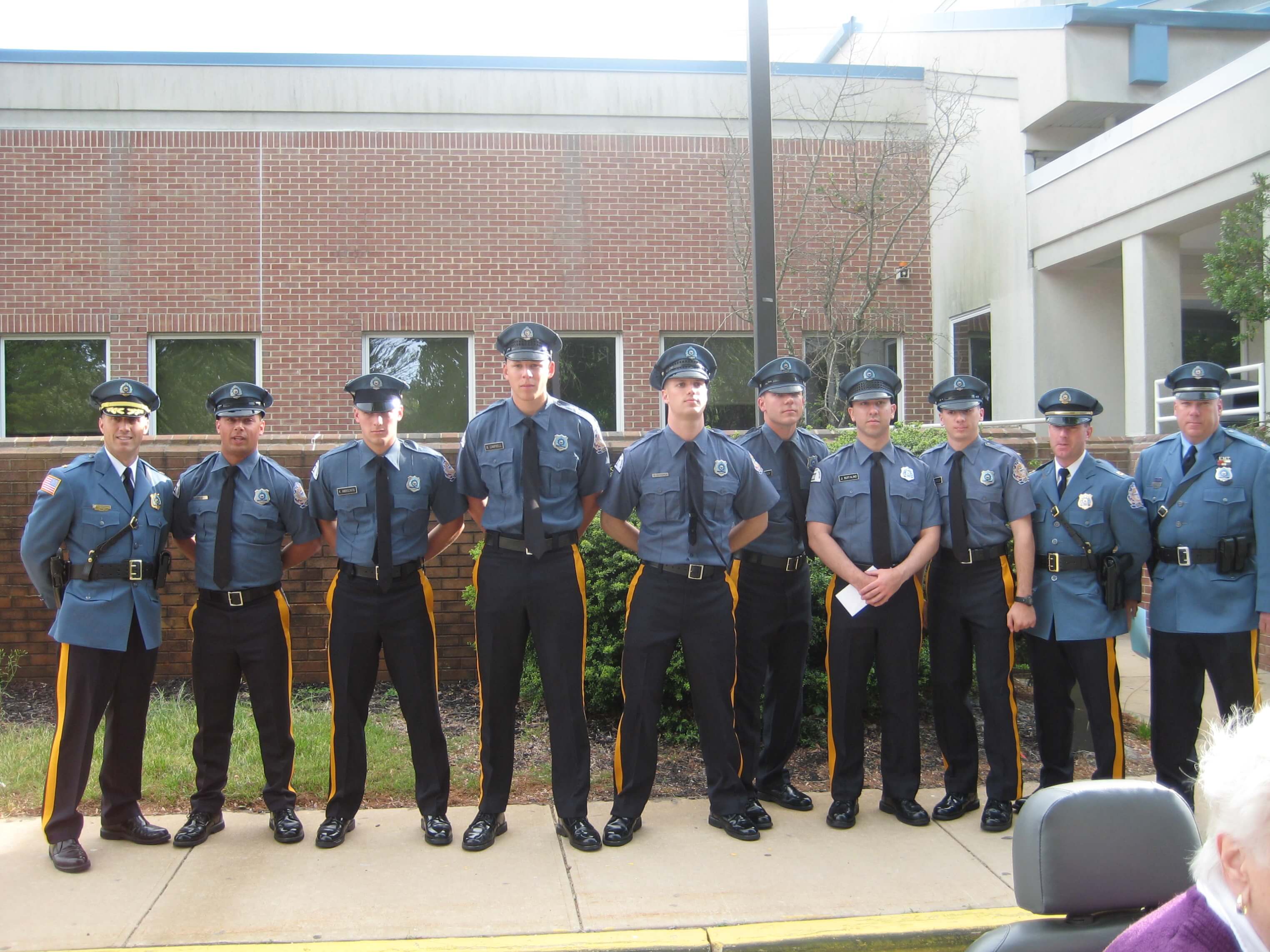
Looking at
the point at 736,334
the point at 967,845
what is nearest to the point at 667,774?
the point at 967,845

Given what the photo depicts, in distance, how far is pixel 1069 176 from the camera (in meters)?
12.2

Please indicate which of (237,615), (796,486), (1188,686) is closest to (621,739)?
(796,486)

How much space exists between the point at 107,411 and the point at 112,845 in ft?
6.78

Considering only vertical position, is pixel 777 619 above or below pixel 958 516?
below

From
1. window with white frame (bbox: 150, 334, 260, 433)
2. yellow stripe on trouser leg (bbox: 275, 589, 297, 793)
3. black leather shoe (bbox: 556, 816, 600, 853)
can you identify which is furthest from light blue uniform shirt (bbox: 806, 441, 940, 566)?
window with white frame (bbox: 150, 334, 260, 433)

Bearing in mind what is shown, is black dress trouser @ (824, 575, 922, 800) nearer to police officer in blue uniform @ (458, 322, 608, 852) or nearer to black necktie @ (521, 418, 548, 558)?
police officer in blue uniform @ (458, 322, 608, 852)

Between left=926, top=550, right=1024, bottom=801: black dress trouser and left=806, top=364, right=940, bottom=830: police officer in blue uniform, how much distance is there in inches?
6.4

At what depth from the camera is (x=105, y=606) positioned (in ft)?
15.9

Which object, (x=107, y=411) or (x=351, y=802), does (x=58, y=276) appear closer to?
(x=107, y=411)

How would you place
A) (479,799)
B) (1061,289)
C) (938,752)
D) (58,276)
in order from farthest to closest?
(1061,289) → (58,276) → (938,752) → (479,799)

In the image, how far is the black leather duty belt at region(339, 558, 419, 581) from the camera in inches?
199

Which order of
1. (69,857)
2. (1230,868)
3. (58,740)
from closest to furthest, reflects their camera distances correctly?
(1230,868), (69,857), (58,740)

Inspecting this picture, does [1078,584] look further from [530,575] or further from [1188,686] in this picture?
[530,575]

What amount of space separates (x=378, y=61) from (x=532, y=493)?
9231 millimetres
